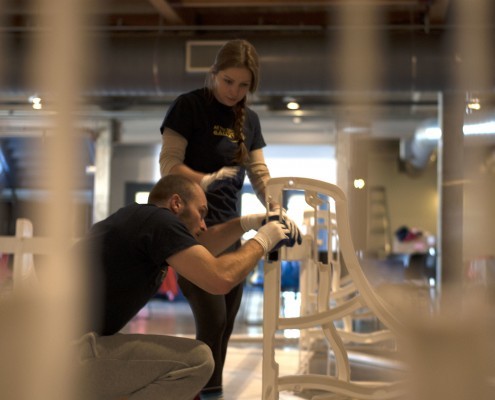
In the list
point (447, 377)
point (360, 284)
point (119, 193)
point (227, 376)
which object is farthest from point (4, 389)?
point (119, 193)

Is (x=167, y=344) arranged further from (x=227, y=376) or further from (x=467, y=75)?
(x=227, y=376)

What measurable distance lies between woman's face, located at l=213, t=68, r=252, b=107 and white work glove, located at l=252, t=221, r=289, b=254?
44 centimetres

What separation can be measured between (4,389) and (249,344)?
3.91 metres

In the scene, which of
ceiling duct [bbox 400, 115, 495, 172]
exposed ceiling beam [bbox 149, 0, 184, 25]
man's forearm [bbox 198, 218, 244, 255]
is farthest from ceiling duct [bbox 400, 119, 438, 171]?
man's forearm [bbox 198, 218, 244, 255]

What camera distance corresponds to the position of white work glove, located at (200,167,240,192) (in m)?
1.79

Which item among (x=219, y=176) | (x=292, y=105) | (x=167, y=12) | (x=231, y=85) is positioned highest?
(x=167, y=12)

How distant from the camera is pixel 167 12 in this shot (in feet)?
17.0

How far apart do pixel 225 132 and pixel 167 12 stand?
139 inches

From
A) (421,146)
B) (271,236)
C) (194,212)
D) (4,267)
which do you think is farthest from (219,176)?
(421,146)

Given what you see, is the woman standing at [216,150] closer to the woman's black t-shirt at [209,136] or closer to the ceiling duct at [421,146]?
the woman's black t-shirt at [209,136]

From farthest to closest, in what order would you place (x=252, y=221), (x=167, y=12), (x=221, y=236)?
1. (x=167, y=12)
2. (x=221, y=236)
3. (x=252, y=221)

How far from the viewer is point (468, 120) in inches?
21.2

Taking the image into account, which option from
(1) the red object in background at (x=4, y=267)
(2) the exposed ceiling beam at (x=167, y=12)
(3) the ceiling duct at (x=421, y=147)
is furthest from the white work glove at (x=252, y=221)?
(3) the ceiling duct at (x=421, y=147)

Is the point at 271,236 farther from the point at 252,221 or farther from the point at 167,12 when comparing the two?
the point at 167,12
